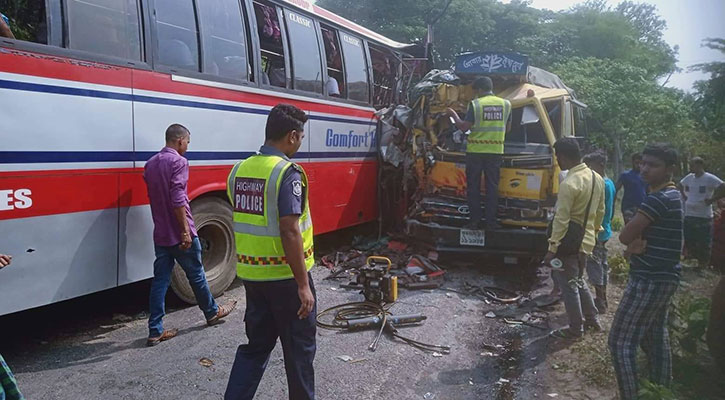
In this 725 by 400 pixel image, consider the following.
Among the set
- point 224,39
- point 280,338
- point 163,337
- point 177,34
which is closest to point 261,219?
point 280,338

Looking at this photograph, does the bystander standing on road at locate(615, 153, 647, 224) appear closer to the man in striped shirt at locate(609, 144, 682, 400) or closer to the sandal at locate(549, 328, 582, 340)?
the sandal at locate(549, 328, 582, 340)

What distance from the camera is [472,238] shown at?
6.44 metres

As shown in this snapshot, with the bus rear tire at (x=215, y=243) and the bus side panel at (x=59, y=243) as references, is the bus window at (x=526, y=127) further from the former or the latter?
the bus side panel at (x=59, y=243)

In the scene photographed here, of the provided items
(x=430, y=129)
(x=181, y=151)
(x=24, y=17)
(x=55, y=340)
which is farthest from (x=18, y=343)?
(x=430, y=129)

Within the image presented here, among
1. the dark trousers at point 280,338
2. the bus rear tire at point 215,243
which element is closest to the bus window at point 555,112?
the bus rear tire at point 215,243

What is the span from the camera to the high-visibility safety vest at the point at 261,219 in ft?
8.95

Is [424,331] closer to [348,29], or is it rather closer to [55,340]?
[55,340]

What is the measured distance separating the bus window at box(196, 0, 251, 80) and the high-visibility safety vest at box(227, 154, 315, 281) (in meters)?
2.80

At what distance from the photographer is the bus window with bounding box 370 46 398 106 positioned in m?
9.13

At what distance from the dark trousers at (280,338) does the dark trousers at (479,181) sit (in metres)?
3.99

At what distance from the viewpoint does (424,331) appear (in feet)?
15.6

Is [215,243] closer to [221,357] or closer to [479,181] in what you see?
[221,357]

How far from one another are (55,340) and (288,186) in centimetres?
315

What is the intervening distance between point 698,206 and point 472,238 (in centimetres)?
340
